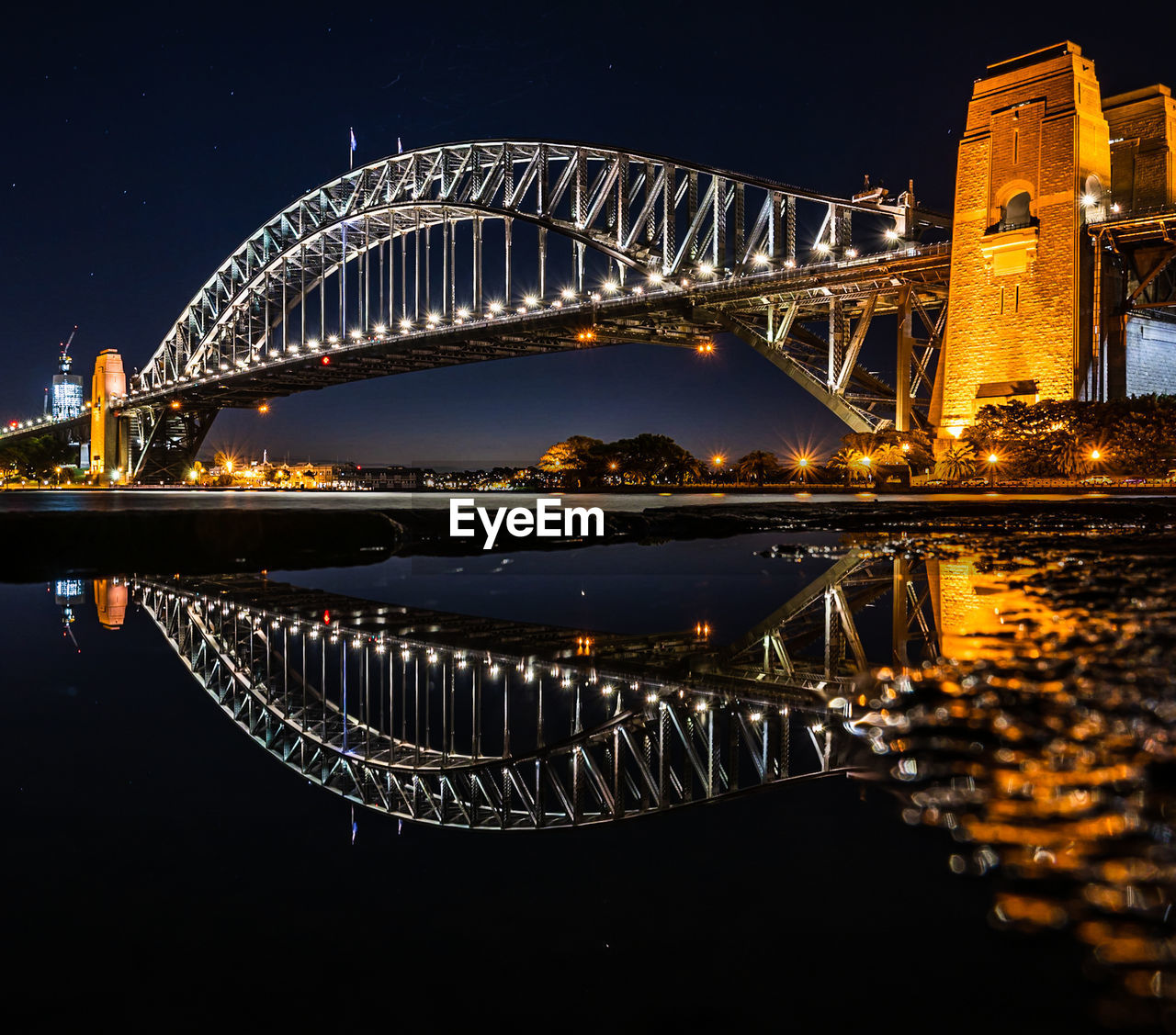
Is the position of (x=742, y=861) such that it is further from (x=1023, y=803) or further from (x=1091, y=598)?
(x=1091, y=598)

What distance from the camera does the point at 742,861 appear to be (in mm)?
2373

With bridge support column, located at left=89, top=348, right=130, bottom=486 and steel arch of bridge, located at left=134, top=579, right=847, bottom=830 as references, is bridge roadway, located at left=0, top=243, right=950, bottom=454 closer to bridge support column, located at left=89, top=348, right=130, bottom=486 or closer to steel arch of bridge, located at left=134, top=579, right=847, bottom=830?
bridge support column, located at left=89, top=348, right=130, bottom=486

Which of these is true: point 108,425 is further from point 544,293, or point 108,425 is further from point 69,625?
point 69,625

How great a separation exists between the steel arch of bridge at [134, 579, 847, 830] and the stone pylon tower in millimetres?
33507

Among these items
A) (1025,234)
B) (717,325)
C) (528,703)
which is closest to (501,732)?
(528,703)

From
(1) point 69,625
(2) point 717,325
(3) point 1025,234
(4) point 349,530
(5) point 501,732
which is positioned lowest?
(5) point 501,732

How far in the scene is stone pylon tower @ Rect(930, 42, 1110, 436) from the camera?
33781 mm

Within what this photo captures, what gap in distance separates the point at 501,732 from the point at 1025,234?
37082mm

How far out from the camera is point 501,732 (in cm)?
398

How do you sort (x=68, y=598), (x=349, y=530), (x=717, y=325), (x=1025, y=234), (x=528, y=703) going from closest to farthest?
(x=528, y=703) < (x=68, y=598) < (x=349, y=530) < (x=1025, y=234) < (x=717, y=325)

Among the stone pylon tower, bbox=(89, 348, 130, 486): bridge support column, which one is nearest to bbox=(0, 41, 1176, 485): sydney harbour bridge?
the stone pylon tower

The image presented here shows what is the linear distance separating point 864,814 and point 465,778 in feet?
5.01

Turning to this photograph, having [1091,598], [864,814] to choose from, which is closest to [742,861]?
[864,814]

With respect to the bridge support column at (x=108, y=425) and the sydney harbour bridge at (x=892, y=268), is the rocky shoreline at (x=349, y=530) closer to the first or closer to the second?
Result: the sydney harbour bridge at (x=892, y=268)
